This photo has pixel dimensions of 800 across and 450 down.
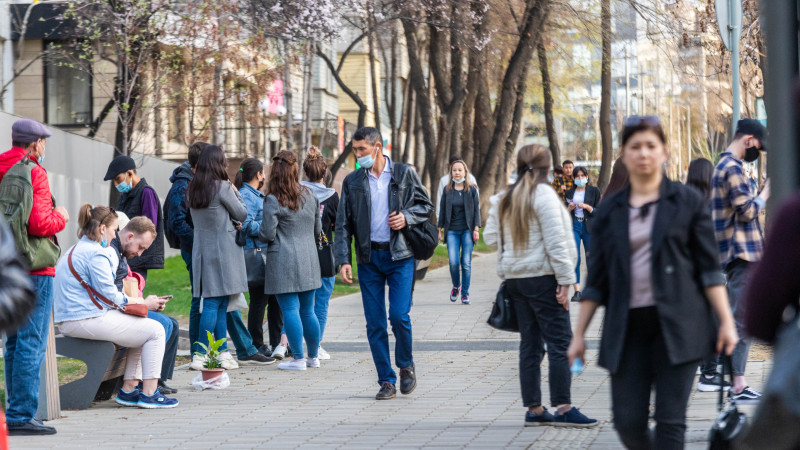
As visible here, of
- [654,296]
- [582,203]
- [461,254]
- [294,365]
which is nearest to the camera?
[654,296]

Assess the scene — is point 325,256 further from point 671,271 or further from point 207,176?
Answer: point 671,271

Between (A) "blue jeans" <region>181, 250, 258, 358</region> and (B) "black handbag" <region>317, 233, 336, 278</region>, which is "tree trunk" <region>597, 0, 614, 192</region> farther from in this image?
(A) "blue jeans" <region>181, 250, 258, 358</region>

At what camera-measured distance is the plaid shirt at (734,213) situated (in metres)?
8.01

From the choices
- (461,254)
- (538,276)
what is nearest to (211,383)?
(538,276)

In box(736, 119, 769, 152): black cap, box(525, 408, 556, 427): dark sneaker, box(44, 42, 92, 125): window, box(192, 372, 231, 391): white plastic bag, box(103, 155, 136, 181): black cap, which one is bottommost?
box(192, 372, 231, 391): white plastic bag

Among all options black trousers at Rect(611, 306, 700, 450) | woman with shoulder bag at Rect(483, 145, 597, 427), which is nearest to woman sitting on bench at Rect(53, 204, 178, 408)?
woman with shoulder bag at Rect(483, 145, 597, 427)

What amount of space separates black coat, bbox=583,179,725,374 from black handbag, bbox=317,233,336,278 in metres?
6.06

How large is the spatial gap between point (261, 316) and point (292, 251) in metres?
1.23

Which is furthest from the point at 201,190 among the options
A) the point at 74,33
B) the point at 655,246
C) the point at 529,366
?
the point at 74,33

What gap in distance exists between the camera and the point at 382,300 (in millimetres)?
8750

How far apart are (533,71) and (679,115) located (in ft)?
154

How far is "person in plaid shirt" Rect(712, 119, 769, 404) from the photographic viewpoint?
8.02 m

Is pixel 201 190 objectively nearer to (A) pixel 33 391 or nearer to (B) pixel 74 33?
(A) pixel 33 391

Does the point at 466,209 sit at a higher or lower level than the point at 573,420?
higher
